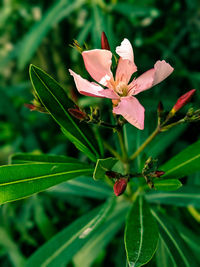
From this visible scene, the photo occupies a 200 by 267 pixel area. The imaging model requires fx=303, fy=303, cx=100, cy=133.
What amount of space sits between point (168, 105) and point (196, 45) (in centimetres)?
87

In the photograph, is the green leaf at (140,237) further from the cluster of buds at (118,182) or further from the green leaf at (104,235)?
the green leaf at (104,235)

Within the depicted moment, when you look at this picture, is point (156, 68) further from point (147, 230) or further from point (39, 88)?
point (147, 230)

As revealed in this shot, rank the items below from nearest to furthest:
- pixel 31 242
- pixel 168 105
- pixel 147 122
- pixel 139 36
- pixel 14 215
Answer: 1. pixel 147 122
2. pixel 168 105
3. pixel 31 242
4. pixel 14 215
5. pixel 139 36

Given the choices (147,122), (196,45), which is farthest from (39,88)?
(196,45)

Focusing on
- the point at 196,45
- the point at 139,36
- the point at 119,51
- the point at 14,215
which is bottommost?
the point at 14,215

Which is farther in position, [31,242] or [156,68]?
[31,242]

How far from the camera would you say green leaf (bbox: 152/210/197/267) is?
0.82 m

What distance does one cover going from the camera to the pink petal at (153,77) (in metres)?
0.62

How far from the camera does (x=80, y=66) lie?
767 millimetres

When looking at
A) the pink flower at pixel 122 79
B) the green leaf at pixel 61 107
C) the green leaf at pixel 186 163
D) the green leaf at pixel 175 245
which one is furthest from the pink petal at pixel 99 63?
the green leaf at pixel 175 245

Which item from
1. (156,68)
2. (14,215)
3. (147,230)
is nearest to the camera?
(156,68)

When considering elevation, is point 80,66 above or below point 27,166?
above

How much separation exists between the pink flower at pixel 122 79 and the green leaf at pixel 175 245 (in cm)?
42

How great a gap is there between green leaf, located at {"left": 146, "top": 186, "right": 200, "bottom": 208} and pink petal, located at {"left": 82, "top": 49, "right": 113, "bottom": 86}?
0.51 m
